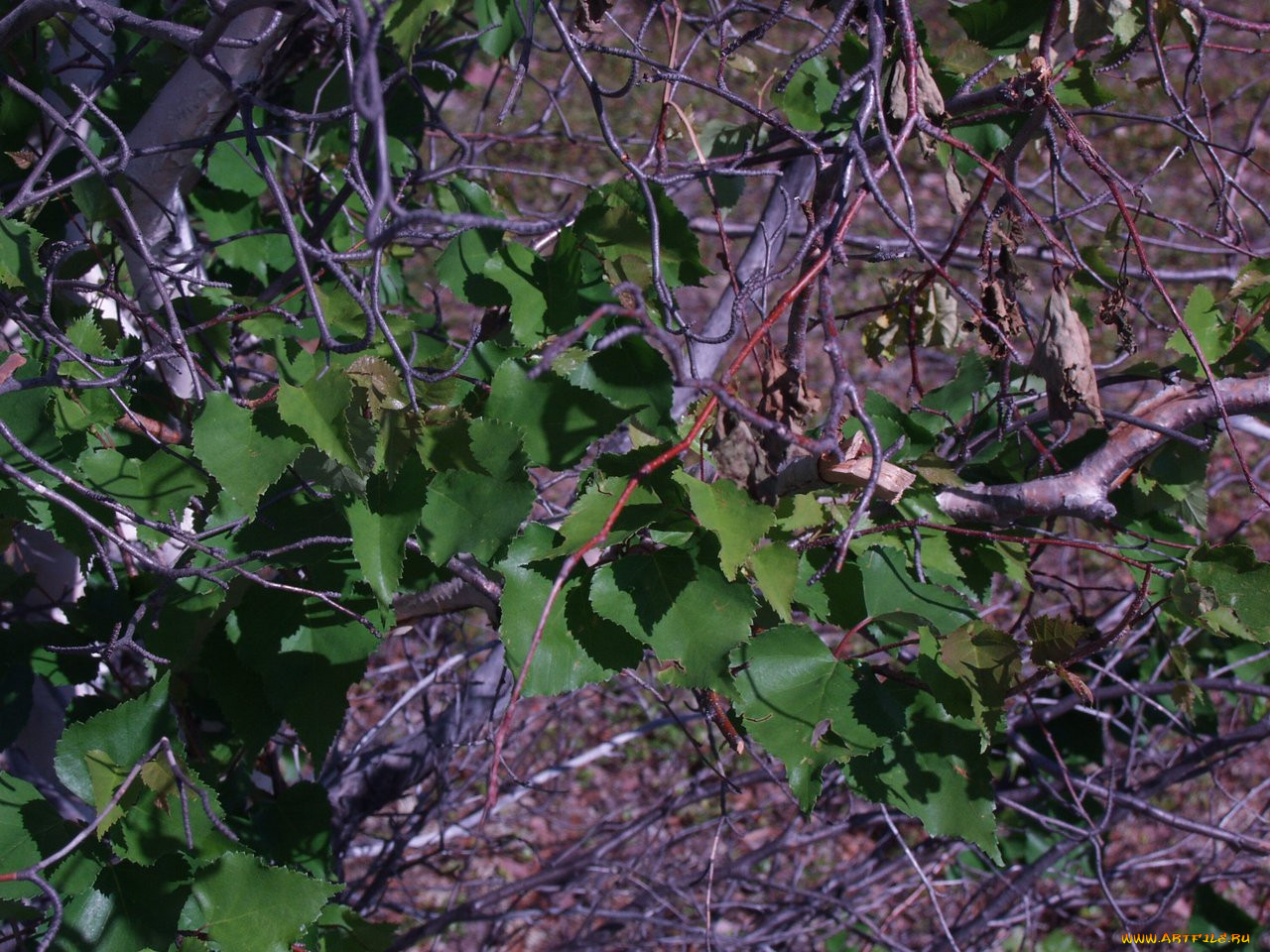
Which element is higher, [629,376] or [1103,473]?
[629,376]

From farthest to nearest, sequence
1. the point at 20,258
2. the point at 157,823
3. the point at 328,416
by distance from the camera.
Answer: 1. the point at 20,258
2. the point at 157,823
3. the point at 328,416

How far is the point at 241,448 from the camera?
46.5 inches

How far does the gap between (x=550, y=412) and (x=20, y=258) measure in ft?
2.81

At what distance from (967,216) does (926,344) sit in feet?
1.70

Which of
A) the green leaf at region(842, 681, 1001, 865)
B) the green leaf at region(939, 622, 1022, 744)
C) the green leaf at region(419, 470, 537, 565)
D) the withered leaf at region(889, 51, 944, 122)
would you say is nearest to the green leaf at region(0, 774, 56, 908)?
the green leaf at region(419, 470, 537, 565)

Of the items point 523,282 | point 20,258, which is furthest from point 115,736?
point 523,282

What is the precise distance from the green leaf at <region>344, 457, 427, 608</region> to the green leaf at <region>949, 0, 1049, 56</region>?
1.14 meters

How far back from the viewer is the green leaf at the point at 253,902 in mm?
1297

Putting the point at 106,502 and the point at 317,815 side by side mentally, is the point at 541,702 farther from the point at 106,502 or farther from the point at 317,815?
the point at 106,502

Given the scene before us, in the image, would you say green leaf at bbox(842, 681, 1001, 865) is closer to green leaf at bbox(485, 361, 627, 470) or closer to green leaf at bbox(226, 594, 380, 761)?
green leaf at bbox(485, 361, 627, 470)

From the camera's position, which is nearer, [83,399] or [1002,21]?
[83,399]

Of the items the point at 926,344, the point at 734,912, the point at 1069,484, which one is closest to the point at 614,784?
the point at 734,912

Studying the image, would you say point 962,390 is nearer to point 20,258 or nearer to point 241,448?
point 241,448

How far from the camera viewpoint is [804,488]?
1.33 meters
